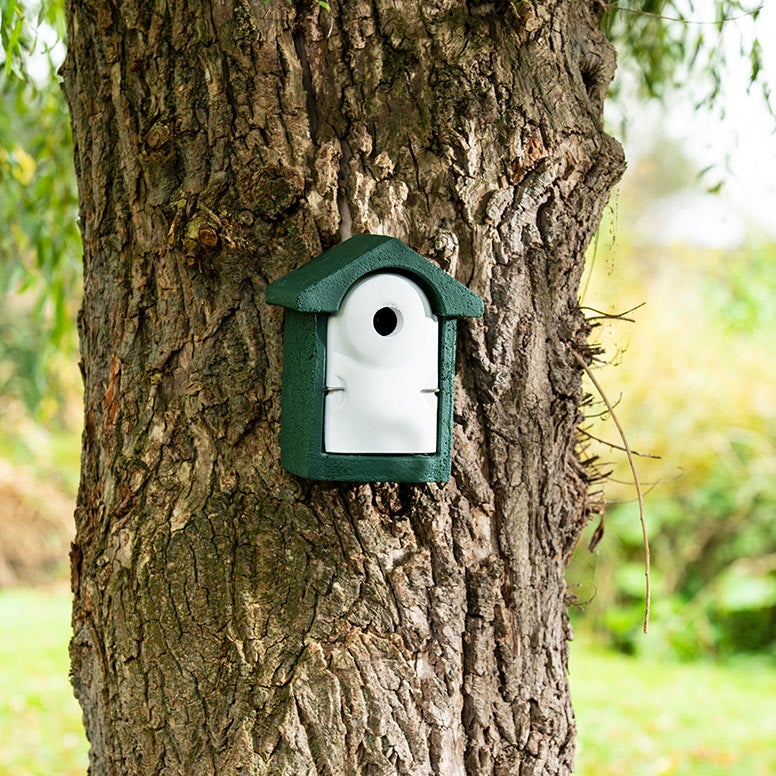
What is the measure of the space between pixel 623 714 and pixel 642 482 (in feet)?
4.67

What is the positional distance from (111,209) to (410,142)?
0.56 metres

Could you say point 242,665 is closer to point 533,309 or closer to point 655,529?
point 533,309

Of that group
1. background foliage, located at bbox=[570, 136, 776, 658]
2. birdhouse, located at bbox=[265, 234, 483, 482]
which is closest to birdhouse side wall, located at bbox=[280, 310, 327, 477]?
birdhouse, located at bbox=[265, 234, 483, 482]

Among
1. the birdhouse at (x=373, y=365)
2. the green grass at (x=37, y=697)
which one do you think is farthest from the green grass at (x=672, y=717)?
the birdhouse at (x=373, y=365)

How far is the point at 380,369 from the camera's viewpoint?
1.46 metres

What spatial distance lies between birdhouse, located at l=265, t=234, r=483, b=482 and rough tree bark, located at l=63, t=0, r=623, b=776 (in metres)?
0.09

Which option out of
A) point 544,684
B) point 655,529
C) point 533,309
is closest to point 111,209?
point 533,309

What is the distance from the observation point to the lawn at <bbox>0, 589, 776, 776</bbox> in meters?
4.12

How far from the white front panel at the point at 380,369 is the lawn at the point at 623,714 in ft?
10.5

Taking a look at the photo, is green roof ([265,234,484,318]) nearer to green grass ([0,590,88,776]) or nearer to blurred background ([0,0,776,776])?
blurred background ([0,0,776,776])

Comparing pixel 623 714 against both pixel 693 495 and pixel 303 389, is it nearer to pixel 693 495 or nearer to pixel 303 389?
pixel 693 495

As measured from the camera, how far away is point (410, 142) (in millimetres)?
1550

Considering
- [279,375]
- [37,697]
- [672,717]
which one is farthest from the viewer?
[37,697]

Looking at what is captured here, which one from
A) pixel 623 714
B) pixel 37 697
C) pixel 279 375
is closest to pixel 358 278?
pixel 279 375
